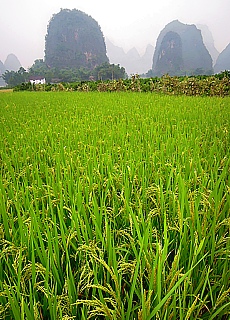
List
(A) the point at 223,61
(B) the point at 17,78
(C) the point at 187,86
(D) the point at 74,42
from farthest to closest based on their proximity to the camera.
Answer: (A) the point at 223,61, (D) the point at 74,42, (B) the point at 17,78, (C) the point at 187,86

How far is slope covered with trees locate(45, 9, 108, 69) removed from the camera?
5561 cm

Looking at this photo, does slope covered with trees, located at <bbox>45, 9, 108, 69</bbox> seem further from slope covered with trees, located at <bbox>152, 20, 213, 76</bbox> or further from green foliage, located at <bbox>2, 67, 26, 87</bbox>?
green foliage, located at <bbox>2, 67, 26, 87</bbox>

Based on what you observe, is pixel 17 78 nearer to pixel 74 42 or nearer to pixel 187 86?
pixel 74 42

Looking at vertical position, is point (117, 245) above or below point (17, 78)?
below

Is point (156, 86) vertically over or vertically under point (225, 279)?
over

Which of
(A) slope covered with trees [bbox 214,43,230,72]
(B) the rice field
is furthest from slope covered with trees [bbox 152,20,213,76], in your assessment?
(B) the rice field

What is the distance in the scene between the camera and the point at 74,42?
5769 centimetres

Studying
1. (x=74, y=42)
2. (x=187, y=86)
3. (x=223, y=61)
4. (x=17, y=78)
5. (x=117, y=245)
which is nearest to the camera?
(x=117, y=245)

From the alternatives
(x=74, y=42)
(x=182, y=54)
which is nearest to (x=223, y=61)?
(x=182, y=54)

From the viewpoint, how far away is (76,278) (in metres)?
0.89

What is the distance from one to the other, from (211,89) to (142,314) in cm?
950

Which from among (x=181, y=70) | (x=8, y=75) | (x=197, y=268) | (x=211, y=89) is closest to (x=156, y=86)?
(x=211, y=89)

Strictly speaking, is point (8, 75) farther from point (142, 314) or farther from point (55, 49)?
point (142, 314)

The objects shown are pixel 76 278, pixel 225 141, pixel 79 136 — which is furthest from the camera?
pixel 79 136
